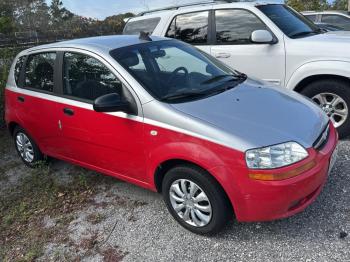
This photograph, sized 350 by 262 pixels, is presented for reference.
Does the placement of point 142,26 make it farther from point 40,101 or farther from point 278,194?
point 278,194

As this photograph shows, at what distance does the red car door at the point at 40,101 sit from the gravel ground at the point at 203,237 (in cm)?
106

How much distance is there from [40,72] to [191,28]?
2520mm

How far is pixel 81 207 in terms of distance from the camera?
13.5 feet

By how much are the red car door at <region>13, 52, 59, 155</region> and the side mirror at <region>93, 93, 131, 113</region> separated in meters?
1.06

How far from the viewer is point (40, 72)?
4547mm

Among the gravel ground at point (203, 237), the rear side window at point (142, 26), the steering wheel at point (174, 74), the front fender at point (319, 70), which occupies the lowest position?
the gravel ground at point (203, 237)

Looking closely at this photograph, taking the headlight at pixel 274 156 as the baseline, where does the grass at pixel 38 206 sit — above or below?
below

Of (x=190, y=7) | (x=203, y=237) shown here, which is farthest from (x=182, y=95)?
(x=190, y=7)

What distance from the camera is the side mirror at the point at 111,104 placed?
3.33m

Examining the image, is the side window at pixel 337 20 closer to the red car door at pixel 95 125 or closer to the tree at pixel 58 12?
the red car door at pixel 95 125

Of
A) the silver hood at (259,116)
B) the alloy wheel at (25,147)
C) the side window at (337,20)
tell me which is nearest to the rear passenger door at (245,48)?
the silver hood at (259,116)

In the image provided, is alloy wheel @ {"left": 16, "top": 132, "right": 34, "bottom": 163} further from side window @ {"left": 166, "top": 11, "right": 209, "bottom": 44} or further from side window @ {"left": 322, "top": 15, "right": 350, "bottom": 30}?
side window @ {"left": 322, "top": 15, "right": 350, "bottom": 30}

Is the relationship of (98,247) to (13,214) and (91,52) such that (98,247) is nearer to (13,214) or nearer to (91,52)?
(13,214)

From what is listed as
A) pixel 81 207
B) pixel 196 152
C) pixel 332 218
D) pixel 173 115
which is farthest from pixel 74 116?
pixel 332 218
